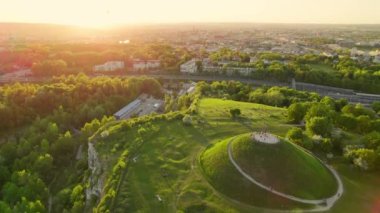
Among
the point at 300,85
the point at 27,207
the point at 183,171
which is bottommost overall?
the point at 300,85

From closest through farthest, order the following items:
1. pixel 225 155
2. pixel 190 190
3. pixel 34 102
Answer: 1. pixel 190 190
2. pixel 225 155
3. pixel 34 102

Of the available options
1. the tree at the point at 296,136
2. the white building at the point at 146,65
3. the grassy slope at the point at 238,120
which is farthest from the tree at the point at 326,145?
the white building at the point at 146,65

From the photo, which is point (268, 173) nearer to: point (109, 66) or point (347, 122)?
point (347, 122)

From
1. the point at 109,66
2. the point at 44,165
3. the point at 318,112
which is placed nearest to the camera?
the point at 44,165

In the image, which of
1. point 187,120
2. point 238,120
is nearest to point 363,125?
point 238,120

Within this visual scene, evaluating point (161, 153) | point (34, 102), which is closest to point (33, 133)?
point (34, 102)

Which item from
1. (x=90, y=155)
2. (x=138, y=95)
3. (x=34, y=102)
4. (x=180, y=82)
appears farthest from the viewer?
(x=180, y=82)

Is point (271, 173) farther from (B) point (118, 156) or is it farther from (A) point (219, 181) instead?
(B) point (118, 156)
